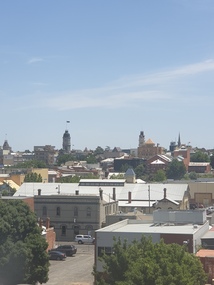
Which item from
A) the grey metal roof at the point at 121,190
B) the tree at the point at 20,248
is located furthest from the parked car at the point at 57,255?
the grey metal roof at the point at 121,190

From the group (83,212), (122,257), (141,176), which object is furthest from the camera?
(141,176)

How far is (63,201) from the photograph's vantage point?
70.3 metres

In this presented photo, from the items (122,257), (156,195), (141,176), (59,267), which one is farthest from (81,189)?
(141,176)

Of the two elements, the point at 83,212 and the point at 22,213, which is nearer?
the point at 22,213

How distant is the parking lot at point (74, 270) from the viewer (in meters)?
44.5

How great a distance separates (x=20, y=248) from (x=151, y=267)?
45.6 ft

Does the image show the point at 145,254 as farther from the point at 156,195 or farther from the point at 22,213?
the point at 156,195

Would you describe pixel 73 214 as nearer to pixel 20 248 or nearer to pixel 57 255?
pixel 57 255

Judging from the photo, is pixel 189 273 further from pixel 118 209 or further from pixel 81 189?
pixel 81 189

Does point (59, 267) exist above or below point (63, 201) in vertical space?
below

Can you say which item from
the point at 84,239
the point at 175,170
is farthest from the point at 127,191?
the point at 175,170

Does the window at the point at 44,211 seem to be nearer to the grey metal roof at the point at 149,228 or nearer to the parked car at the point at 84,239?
the parked car at the point at 84,239

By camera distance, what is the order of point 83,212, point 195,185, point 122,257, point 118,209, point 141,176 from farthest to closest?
point 141,176 < point 195,185 < point 118,209 < point 83,212 < point 122,257

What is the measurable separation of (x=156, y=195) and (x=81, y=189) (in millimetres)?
9542
